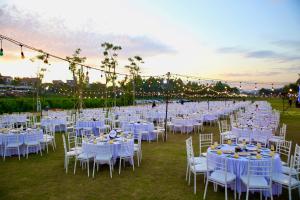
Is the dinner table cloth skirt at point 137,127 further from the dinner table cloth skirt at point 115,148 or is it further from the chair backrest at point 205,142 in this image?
the dinner table cloth skirt at point 115,148

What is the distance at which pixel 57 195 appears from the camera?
18.6 feet

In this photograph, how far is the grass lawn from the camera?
5.68m

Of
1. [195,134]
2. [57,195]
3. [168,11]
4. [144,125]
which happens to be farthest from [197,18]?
[57,195]

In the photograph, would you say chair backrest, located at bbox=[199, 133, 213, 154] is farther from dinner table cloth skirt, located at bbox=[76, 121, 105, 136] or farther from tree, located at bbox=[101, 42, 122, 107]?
tree, located at bbox=[101, 42, 122, 107]

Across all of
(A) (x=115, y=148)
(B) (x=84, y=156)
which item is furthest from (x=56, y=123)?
(A) (x=115, y=148)

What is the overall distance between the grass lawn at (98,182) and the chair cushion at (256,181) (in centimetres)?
58

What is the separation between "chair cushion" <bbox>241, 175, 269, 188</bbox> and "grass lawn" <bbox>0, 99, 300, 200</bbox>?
0.58 m

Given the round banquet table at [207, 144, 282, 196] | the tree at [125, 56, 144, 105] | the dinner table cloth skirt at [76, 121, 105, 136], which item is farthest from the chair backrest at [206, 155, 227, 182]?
the tree at [125, 56, 144, 105]

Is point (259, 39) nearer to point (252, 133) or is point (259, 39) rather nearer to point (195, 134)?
point (195, 134)

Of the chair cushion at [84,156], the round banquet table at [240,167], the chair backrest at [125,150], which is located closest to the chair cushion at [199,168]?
the round banquet table at [240,167]

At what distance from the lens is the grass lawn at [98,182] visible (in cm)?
568

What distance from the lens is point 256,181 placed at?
5070 mm

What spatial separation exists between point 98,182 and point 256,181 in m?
3.53

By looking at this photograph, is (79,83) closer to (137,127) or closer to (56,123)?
(56,123)
